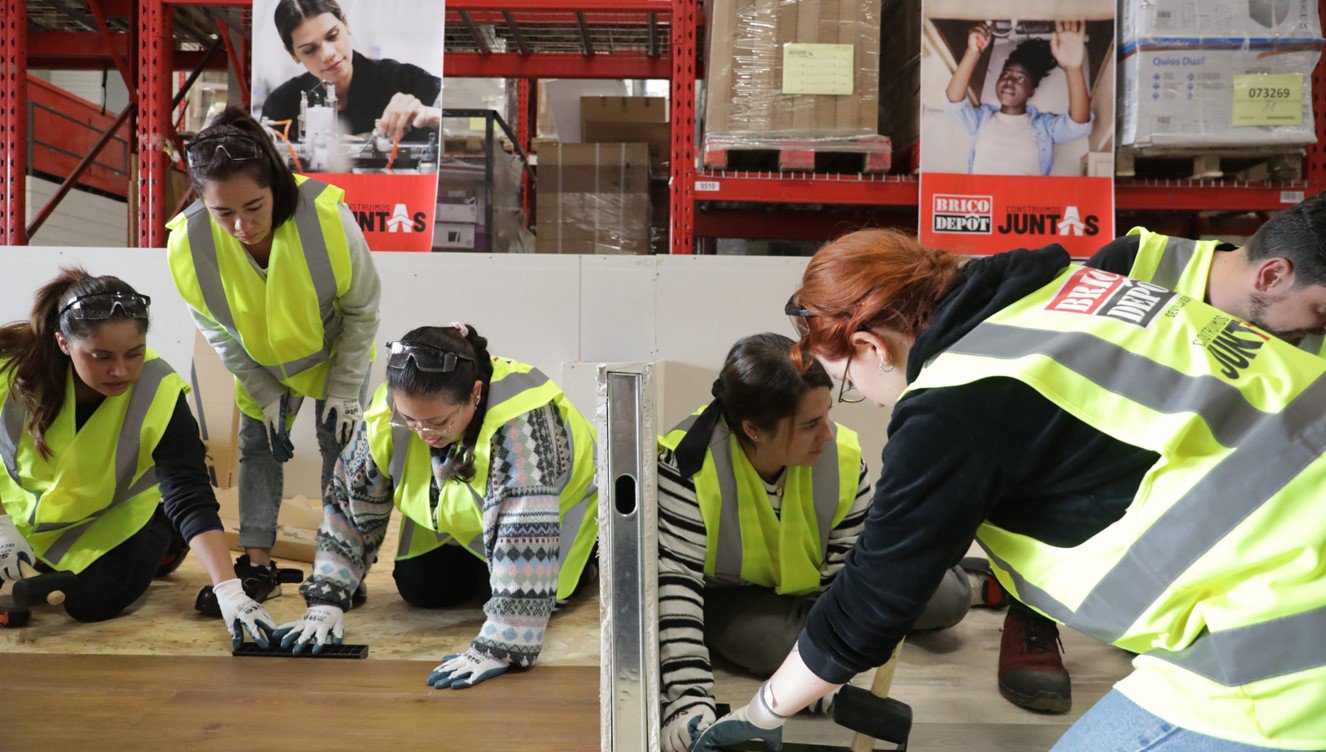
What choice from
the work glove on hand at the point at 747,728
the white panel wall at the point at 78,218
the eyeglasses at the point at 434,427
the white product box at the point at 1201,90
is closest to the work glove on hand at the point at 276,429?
the eyeglasses at the point at 434,427

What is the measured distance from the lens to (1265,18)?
3.67m

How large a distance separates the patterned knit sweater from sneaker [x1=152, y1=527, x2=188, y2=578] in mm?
850

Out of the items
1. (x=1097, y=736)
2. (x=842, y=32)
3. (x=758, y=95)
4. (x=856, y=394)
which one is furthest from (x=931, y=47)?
(x=1097, y=736)

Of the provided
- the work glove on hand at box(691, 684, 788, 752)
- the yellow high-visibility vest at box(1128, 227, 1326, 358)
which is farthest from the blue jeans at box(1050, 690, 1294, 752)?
the yellow high-visibility vest at box(1128, 227, 1326, 358)

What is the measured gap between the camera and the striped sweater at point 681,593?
76.7 inches

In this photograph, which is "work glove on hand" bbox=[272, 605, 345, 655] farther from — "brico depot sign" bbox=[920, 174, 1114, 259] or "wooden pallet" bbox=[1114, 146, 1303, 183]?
"wooden pallet" bbox=[1114, 146, 1303, 183]

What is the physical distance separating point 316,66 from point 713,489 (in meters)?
2.72

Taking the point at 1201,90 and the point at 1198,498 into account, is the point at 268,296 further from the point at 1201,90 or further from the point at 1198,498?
the point at 1201,90

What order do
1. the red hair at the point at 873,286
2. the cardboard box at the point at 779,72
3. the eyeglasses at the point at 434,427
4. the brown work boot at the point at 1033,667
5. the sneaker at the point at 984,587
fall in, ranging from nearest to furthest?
the red hair at the point at 873,286, the brown work boot at the point at 1033,667, the eyeglasses at the point at 434,427, the sneaker at the point at 984,587, the cardboard box at the point at 779,72

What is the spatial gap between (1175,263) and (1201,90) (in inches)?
84.6

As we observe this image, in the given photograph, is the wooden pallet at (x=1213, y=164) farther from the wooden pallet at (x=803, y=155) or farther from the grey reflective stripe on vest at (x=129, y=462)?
the grey reflective stripe on vest at (x=129, y=462)

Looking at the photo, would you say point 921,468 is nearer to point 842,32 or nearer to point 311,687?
point 311,687

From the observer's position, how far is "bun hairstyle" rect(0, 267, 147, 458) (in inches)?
102

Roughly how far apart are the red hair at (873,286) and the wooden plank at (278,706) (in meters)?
1.16
